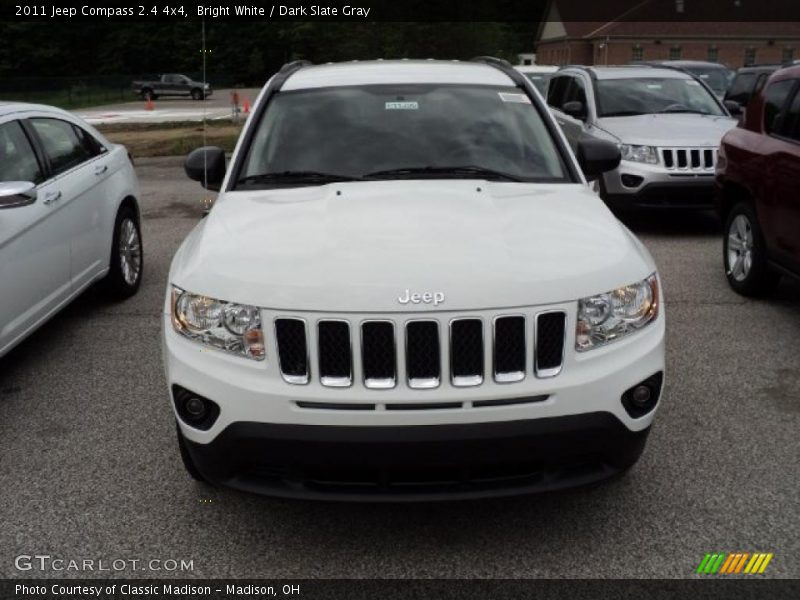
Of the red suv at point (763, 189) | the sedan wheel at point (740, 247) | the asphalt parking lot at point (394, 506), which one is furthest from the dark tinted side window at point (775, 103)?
the asphalt parking lot at point (394, 506)

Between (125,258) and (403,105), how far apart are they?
3.29m

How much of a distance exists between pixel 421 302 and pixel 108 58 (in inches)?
3392

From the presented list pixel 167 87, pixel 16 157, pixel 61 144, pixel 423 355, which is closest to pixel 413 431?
pixel 423 355

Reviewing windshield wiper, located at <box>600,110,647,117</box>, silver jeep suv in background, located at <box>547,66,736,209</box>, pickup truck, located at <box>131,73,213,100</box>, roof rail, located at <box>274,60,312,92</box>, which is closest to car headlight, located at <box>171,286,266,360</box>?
roof rail, located at <box>274,60,312,92</box>

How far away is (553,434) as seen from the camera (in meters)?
2.94

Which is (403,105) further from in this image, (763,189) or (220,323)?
(763,189)

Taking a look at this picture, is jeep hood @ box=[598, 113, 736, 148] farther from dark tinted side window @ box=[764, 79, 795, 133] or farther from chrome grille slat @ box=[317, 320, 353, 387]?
chrome grille slat @ box=[317, 320, 353, 387]

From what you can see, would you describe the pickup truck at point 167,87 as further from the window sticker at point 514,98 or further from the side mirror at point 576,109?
the window sticker at point 514,98

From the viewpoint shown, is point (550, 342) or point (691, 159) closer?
point (550, 342)

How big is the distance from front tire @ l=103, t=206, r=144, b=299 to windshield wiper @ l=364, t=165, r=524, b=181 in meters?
3.27

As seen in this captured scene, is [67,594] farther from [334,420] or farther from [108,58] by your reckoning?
[108,58]

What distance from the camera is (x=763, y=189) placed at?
6.28 metres

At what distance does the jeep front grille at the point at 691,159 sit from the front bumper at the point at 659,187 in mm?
65
